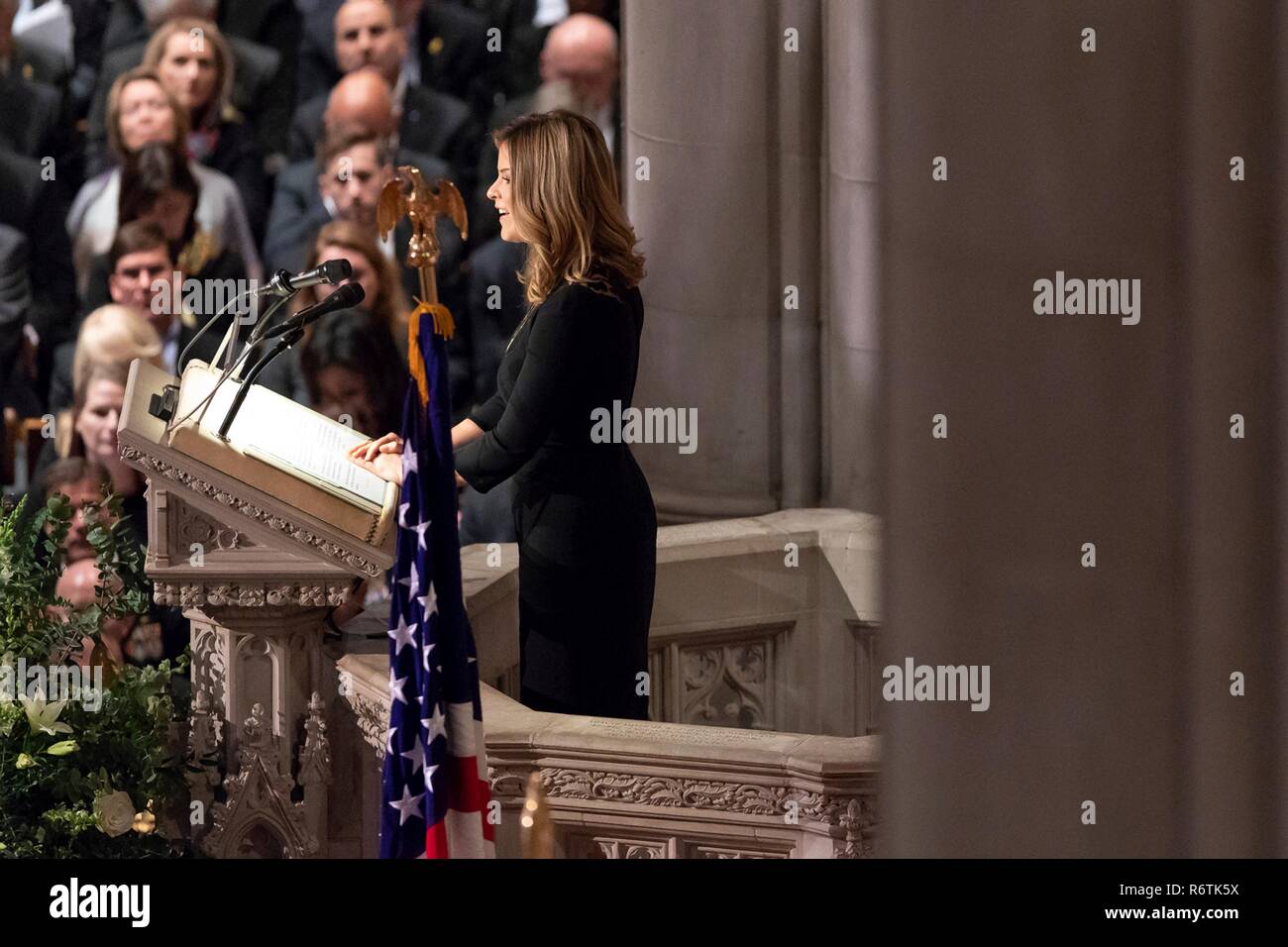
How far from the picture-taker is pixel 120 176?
5734mm

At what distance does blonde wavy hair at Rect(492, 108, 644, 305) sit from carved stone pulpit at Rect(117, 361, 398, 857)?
538 millimetres

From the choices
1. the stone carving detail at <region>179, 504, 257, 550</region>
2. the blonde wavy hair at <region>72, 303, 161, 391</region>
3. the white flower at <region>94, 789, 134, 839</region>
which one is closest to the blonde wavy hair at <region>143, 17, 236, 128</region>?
the blonde wavy hair at <region>72, 303, 161, 391</region>

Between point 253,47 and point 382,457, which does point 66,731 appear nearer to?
point 382,457

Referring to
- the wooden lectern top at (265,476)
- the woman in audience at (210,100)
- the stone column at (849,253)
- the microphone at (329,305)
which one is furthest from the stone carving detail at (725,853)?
the woman in audience at (210,100)

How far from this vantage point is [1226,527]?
2168mm

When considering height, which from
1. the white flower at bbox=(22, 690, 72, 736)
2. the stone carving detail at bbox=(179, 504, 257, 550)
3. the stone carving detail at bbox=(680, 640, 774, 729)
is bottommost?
the white flower at bbox=(22, 690, 72, 736)

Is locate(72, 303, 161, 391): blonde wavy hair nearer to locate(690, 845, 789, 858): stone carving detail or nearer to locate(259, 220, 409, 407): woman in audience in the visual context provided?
locate(259, 220, 409, 407): woman in audience

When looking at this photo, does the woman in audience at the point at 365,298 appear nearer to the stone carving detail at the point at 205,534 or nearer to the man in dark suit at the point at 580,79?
the man in dark suit at the point at 580,79

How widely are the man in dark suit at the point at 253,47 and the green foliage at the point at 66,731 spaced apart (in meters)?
1.96

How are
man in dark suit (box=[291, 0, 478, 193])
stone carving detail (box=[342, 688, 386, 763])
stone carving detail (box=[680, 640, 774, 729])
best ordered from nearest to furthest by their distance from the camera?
1. stone carving detail (box=[342, 688, 386, 763])
2. stone carving detail (box=[680, 640, 774, 729])
3. man in dark suit (box=[291, 0, 478, 193])

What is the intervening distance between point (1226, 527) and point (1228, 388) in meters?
0.15

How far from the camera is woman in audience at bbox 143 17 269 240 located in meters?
5.75
